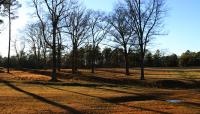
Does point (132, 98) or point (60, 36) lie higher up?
point (60, 36)

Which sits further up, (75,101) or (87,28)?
(87,28)

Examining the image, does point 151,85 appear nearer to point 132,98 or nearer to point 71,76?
point 71,76

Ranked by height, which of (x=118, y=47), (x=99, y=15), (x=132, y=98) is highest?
(x=99, y=15)

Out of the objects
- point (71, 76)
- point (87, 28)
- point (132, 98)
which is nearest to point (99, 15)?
point (87, 28)

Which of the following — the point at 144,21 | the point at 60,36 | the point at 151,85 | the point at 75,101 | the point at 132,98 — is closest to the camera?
the point at 75,101

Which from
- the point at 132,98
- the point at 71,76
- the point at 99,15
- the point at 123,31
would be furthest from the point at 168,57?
the point at 132,98

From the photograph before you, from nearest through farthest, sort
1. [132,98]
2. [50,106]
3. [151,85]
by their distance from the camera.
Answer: [50,106] → [132,98] → [151,85]

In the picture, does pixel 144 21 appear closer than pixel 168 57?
Yes

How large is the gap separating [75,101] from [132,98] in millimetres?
5290

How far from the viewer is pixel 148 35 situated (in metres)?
55.7

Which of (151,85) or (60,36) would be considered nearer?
(151,85)

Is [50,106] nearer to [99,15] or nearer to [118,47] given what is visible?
[118,47]

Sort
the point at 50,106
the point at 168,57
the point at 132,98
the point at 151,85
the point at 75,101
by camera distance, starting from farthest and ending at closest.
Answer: the point at 168,57 < the point at 151,85 < the point at 132,98 < the point at 75,101 < the point at 50,106

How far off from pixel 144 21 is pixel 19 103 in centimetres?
3549
